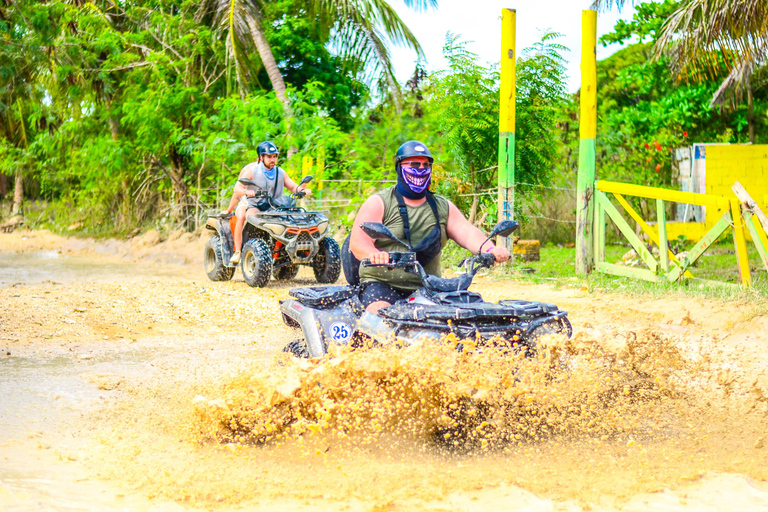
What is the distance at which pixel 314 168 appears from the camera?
1558 centimetres

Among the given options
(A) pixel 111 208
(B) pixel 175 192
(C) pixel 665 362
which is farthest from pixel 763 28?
(A) pixel 111 208

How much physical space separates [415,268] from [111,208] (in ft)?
65.7

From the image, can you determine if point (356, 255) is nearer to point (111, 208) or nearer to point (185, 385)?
point (185, 385)

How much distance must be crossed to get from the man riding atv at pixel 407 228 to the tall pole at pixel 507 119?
300 inches

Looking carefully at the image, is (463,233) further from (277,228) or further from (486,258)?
(277,228)

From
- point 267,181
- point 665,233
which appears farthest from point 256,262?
point 665,233

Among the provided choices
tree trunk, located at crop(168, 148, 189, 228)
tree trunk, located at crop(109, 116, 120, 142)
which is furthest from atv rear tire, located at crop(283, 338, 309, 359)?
tree trunk, located at crop(109, 116, 120, 142)

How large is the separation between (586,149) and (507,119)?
142cm

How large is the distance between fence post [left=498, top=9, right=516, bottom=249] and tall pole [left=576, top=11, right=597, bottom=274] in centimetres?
110

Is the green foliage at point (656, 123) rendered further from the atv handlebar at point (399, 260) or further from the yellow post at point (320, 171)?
the atv handlebar at point (399, 260)

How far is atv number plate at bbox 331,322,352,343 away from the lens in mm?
4676

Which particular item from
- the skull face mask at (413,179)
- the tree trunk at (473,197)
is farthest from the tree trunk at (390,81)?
the skull face mask at (413,179)

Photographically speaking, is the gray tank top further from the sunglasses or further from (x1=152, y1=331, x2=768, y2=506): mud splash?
(x1=152, y1=331, x2=768, y2=506): mud splash

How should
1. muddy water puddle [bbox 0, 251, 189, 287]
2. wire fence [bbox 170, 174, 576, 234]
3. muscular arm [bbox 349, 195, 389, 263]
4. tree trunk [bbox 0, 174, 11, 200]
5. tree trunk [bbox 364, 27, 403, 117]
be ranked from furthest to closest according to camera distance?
tree trunk [bbox 0, 174, 11, 200], tree trunk [bbox 364, 27, 403, 117], wire fence [bbox 170, 174, 576, 234], muddy water puddle [bbox 0, 251, 189, 287], muscular arm [bbox 349, 195, 389, 263]
